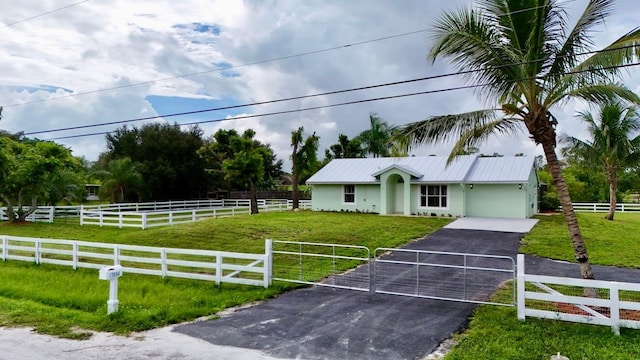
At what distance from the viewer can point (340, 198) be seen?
2820 cm

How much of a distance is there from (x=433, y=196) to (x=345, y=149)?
16.7m

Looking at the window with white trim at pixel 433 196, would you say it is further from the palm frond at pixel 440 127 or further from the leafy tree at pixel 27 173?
the leafy tree at pixel 27 173

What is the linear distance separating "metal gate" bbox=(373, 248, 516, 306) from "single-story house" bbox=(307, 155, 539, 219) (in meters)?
11.8

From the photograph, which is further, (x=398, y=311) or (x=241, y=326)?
(x=398, y=311)

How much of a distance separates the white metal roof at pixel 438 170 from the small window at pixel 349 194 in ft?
2.07

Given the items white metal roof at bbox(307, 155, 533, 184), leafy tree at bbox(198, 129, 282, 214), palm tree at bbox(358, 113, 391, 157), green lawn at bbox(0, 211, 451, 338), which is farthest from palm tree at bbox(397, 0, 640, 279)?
palm tree at bbox(358, 113, 391, 157)

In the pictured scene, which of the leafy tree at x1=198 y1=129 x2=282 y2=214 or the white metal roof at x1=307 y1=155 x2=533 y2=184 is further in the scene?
the leafy tree at x1=198 y1=129 x2=282 y2=214

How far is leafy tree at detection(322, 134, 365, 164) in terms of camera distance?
40.4 m

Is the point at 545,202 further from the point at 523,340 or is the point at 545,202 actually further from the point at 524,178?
the point at 523,340

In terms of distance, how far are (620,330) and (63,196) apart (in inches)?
1281

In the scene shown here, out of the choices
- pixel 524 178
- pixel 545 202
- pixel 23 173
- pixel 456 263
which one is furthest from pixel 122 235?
pixel 545 202

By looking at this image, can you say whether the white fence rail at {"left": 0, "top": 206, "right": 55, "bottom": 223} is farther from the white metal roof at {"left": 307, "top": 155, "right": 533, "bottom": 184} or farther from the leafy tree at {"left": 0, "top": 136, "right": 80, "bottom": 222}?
the white metal roof at {"left": 307, "top": 155, "right": 533, "bottom": 184}

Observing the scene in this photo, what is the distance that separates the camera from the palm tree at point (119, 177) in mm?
33281

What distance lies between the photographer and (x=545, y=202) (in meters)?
29.6
